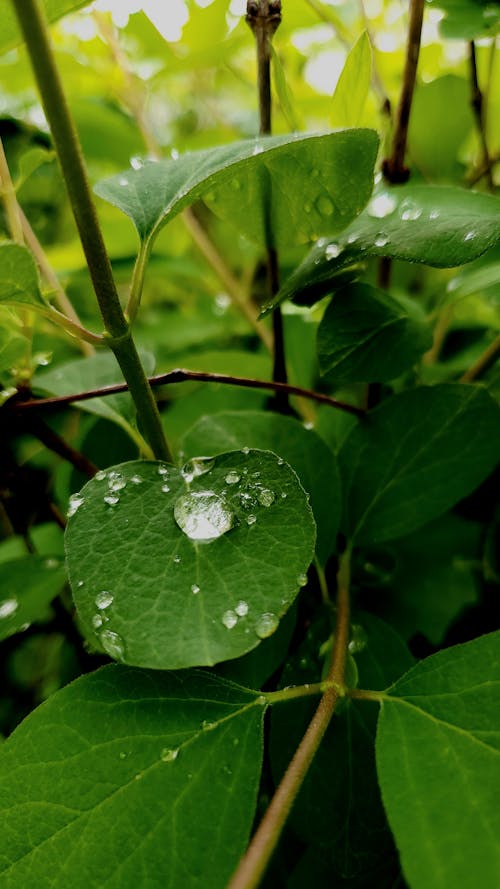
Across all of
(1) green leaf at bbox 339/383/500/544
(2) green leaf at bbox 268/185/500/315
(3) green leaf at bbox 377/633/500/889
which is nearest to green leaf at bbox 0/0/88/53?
(2) green leaf at bbox 268/185/500/315

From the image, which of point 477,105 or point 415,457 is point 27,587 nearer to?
point 415,457

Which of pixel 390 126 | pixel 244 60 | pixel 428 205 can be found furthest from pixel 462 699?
pixel 244 60

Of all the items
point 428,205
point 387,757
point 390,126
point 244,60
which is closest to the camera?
point 387,757

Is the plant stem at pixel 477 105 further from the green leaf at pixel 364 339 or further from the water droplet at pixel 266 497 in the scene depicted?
the water droplet at pixel 266 497

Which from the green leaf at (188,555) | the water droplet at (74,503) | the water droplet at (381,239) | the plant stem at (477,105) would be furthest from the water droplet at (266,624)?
the plant stem at (477,105)

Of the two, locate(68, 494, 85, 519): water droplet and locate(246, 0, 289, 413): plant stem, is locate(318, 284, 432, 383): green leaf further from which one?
locate(68, 494, 85, 519): water droplet

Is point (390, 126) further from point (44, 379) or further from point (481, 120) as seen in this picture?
point (44, 379)
